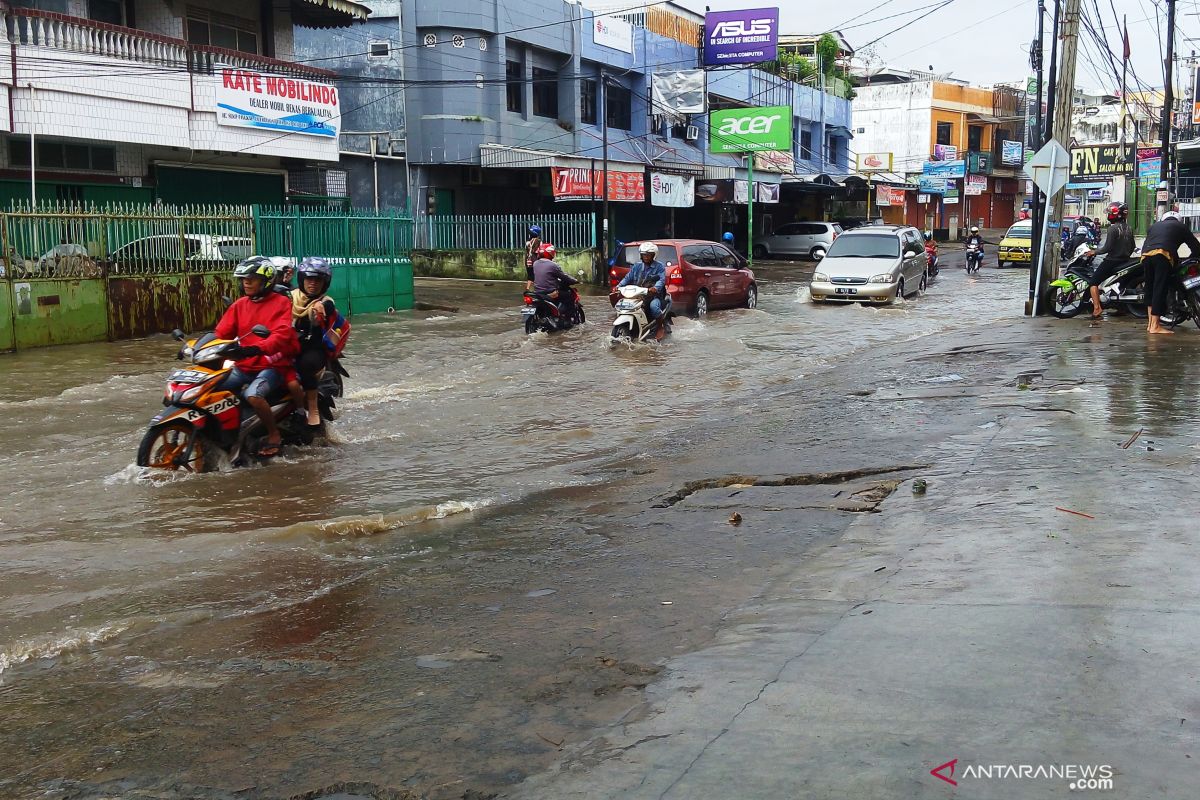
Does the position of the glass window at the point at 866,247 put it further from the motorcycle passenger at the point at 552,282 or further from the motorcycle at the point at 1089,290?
the motorcycle passenger at the point at 552,282

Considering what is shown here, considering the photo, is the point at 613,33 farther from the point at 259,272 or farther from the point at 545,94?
the point at 259,272

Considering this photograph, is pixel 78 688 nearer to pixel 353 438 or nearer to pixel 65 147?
pixel 353 438

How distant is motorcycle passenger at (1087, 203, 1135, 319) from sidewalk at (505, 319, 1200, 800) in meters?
8.48

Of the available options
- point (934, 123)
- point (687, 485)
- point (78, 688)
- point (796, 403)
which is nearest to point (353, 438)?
point (687, 485)

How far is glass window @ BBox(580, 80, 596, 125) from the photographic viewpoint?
3550 cm

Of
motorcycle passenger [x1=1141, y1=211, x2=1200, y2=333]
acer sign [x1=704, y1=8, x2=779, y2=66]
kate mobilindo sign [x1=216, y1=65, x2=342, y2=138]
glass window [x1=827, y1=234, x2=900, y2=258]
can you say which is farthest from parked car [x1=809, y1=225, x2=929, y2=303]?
acer sign [x1=704, y1=8, x2=779, y2=66]

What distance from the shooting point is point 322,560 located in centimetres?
589

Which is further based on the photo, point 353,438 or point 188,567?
point 353,438

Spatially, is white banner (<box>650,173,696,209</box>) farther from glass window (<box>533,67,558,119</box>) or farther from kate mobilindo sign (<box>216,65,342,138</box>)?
kate mobilindo sign (<box>216,65,342,138</box>)

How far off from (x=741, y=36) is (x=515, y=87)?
382 inches

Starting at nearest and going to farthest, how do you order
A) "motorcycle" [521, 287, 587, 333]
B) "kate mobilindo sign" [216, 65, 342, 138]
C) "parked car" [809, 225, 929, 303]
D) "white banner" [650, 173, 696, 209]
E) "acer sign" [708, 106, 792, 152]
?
"motorcycle" [521, 287, 587, 333] → "kate mobilindo sign" [216, 65, 342, 138] → "parked car" [809, 225, 929, 303] → "white banner" [650, 173, 696, 209] → "acer sign" [708, 106, 792, 152]

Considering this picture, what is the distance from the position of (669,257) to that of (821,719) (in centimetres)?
1669

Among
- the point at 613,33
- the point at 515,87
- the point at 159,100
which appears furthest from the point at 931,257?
the point at 159,100

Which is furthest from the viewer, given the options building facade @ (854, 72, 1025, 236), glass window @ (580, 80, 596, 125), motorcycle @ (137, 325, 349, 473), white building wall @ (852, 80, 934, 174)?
white building wall @ (852, 80, 934, 174)
